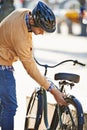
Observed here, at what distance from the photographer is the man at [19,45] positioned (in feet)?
14.3

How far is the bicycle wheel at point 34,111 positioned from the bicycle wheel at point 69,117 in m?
0.40

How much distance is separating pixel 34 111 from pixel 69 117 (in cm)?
104

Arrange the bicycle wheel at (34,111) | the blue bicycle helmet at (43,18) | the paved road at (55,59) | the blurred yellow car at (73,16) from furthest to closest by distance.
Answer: the blurred yellow car at (73,16) < the paved road at (55,59) < the bicycle wheel at (34,111) < the blue bicycle helmet at (43,18)

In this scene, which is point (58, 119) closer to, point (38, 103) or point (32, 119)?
point (38, 103)

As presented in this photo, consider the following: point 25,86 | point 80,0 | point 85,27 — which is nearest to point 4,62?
point 25,86

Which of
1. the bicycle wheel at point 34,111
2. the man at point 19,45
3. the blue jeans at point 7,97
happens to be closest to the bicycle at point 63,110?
the bicycle wheel at point 34,111

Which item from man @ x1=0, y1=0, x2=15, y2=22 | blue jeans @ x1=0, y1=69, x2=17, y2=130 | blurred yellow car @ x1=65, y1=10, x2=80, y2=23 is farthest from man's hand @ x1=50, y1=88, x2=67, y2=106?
blurred yellow car @ x1=65, y1=10, x2=80, y2=23

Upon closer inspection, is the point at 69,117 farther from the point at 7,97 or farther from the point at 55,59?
the point at 55,59

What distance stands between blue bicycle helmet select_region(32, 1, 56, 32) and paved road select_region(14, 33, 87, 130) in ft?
5.10

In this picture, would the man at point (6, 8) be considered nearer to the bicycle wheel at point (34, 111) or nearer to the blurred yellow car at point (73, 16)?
the bicycle wheel at point (34, 111)

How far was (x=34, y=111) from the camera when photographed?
18.6ft

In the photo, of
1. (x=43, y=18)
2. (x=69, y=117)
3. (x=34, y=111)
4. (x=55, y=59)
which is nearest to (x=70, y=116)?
(x=69, y=117)

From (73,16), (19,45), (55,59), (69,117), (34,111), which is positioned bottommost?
(55,59)

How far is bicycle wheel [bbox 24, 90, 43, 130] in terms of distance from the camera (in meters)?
5.25
